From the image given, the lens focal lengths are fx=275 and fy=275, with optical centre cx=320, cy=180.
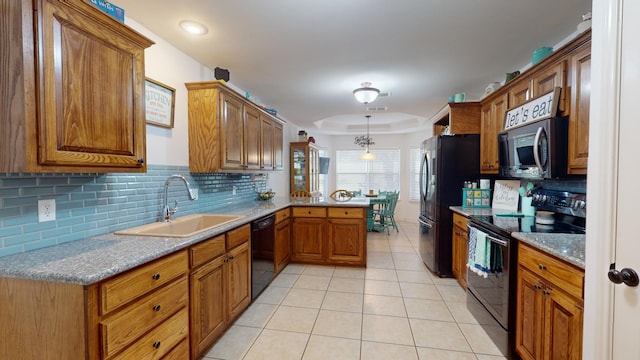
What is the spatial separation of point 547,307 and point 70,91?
2.63m

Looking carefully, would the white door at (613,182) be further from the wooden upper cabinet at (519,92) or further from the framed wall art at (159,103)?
the framed wall art at (159,103)

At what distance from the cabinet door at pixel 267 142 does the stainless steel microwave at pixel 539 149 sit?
267 cm

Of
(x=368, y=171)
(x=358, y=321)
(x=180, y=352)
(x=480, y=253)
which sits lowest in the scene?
(x=358, y=321)

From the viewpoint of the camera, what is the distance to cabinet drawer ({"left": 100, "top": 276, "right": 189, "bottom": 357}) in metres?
1.14

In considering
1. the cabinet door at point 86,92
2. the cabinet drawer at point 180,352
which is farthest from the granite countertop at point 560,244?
the cabinet door at point 86,92

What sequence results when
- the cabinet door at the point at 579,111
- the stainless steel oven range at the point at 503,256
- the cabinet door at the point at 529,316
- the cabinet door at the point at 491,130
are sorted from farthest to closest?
the cabinet door at the point at 491,130 < the stainless steel oven range at the point at 503,256 < the cabinet door at the point at 579,111 < the cabinet door at the point at 529,316

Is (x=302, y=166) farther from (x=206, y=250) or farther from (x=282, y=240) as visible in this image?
(x=206, y=250)

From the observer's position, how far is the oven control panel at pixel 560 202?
6.38ft

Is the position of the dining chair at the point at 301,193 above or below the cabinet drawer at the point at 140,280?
above

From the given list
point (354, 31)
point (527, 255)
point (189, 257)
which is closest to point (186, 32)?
point (354, 31)

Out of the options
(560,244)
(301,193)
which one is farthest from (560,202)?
(301,193)

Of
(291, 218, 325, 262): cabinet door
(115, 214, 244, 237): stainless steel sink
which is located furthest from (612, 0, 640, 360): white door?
(291, 218, 325, 262): cabinet door

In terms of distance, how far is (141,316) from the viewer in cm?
130

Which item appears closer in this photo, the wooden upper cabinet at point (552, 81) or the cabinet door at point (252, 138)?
the wooden upper cabinet at point (552, 81)
